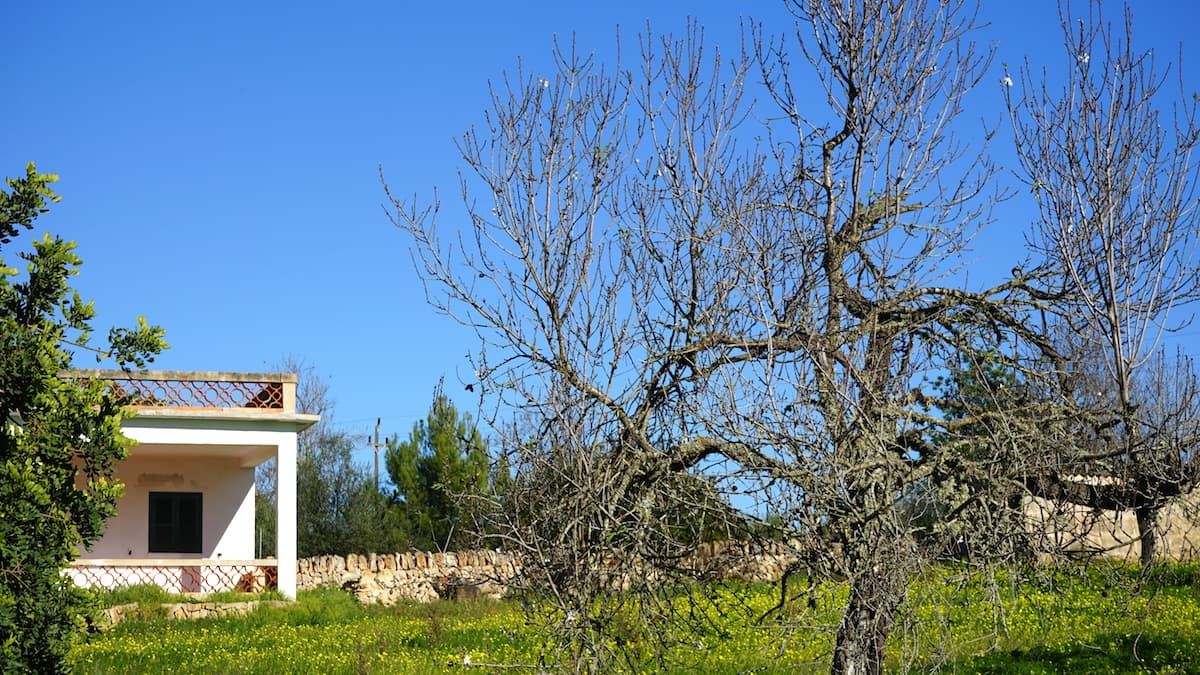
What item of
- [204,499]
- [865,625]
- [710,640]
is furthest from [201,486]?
[865,625]

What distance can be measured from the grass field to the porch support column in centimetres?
187

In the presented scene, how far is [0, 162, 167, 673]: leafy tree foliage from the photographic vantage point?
765cm

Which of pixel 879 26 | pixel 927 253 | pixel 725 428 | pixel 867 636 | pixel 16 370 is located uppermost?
pixel 879 26

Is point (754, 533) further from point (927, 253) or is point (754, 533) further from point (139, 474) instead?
point (139, 474)

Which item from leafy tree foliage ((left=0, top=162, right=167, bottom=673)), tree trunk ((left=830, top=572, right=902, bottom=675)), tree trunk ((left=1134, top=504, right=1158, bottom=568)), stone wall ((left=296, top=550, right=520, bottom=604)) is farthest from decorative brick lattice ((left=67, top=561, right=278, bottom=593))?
tree trunk ((left=1134, top=504, right=1158, bottom=568))

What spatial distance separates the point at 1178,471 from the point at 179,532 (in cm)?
1939

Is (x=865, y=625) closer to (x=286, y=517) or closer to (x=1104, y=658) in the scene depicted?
(x=1104, y=658)

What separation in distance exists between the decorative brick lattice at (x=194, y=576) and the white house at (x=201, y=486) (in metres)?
0.02

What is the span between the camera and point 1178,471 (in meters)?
7.45

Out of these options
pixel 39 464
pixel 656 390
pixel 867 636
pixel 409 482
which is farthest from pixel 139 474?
pixel 867 636

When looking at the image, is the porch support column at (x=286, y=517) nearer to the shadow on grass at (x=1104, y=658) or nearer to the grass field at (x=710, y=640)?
the grass field at (x=710, y=640)

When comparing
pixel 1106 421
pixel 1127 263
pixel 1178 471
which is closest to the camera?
pixel 1178 471

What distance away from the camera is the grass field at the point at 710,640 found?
388 inches

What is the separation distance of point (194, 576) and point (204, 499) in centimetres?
259
